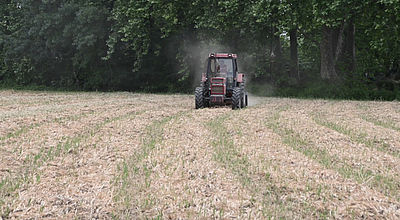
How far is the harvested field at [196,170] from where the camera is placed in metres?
4.76

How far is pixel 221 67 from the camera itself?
50.8 ft

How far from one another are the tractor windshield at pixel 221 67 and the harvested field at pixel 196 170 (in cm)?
468

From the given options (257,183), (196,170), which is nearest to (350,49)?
(196,170)

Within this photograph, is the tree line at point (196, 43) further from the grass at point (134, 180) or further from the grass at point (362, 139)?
the grass at point (134, 180)

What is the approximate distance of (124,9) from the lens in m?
25.1

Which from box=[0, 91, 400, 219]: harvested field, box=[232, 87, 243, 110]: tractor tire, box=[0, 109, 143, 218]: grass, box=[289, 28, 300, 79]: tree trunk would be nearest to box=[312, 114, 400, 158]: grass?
box=[0, 91, 400, 219]: harvested field

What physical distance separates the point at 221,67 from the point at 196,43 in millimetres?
12022

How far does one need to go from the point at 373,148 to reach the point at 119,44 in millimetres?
24005

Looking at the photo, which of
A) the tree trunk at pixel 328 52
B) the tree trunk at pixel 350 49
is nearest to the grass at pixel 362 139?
the tree trunk at pixel 328 52

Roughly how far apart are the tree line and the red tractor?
570cm

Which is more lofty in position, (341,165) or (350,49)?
(350,49)

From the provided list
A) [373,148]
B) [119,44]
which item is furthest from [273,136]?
[119,44]

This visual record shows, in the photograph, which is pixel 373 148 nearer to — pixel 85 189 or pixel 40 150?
pixel 85 189

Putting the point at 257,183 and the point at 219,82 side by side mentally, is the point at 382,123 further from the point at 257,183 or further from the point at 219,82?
the point at 257,183
